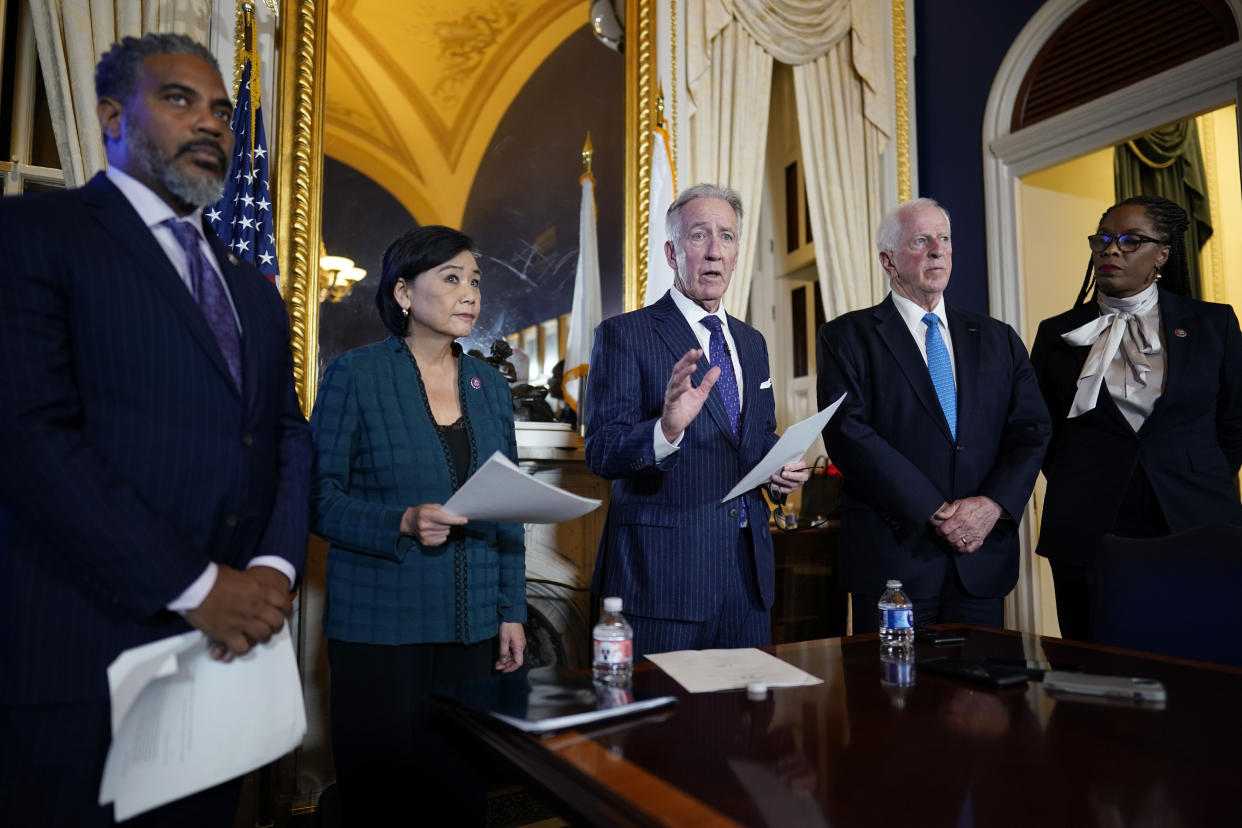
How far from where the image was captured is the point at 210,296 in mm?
1251

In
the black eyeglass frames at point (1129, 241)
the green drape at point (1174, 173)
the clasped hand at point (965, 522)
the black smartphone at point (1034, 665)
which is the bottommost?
the black smartphone at point (1034, 665)

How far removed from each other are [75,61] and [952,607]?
2855 millimetres

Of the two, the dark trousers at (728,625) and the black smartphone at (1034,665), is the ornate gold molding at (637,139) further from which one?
the black smartphone at (1034,665)

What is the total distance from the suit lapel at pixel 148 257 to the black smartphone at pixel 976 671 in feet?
3.65

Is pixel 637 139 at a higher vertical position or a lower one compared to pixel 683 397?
higher

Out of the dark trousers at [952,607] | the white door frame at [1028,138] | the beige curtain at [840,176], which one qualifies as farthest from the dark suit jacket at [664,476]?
the white door frame at [1028,138]

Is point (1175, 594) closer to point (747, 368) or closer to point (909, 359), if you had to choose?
point (909, 359)

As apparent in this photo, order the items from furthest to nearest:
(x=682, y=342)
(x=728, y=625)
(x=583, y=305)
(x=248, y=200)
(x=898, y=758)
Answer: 1. (x=583, y=305)
2. (x=248, y=200)
3. (x=682, y=342)
4. (x=728, y=625)
5. (x=898, y=758)

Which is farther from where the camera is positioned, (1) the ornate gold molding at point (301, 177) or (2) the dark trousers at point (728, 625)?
(1) the ornate gold molding at point (301, 177)

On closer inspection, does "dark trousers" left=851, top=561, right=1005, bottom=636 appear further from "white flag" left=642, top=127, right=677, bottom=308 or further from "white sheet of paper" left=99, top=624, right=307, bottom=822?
"white flag" left=642, top=127, right=677, bottom=308

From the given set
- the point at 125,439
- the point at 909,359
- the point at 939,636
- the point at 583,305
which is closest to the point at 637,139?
the point at 583,305

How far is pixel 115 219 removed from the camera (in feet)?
3.78

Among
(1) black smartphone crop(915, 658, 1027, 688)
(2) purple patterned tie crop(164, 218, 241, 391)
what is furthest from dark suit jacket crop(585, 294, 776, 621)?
(2) purple patterned tie crop(164, 218, 241, 391)

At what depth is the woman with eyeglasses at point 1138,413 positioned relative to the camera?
236 centimetres
